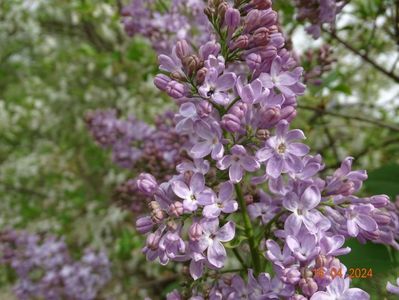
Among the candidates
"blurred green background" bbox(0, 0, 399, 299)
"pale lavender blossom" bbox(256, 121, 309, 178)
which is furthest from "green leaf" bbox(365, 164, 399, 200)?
"blurred green background" bbox(0, 0, 399, 299)

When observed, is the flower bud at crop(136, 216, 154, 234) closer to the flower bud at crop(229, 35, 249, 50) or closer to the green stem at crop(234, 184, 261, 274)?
the green stem at crop(234, 184, 261, 274)

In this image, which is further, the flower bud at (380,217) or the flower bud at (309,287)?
the flower bud at (380,217)

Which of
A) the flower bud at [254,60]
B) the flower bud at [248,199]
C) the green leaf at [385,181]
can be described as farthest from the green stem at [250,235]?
the green leaf at [385,181]

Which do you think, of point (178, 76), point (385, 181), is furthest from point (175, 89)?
point (385, 181)

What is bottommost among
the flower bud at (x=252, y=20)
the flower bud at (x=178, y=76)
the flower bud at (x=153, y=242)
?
the flower bud at (x=153, y=242)

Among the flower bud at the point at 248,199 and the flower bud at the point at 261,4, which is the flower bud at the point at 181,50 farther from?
the flower bud at the point at 248,199
